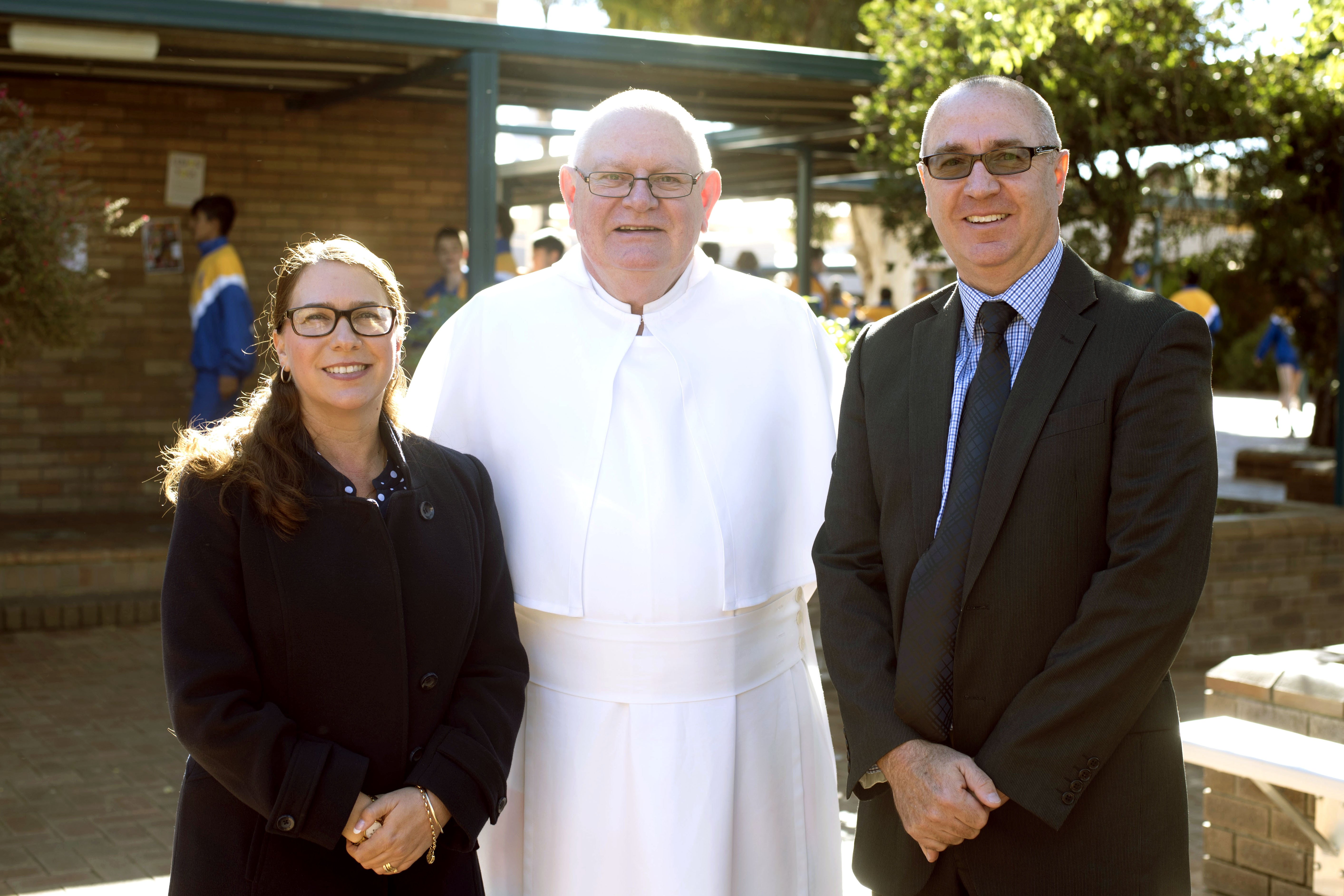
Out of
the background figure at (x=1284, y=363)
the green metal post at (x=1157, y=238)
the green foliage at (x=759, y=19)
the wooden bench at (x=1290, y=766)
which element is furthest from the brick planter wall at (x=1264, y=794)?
the background figure at (x=1284, y=363)

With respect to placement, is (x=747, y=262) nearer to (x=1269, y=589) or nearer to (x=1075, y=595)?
(x=1269, y=589)

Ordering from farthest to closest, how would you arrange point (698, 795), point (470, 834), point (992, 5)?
point (992, 5) → point (698, 795) → point (470, 834)

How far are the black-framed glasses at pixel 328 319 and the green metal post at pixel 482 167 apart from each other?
576 centimetres

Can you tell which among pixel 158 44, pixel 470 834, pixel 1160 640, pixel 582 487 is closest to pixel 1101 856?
pixel 1160 640

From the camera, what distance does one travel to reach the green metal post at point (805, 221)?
41.3ft

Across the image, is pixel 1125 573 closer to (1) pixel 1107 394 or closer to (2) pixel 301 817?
(1) pixel 1107 394

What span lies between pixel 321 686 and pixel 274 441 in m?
0.45

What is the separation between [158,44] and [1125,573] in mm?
7541

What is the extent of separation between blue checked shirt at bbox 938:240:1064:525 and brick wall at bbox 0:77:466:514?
846 centimetres

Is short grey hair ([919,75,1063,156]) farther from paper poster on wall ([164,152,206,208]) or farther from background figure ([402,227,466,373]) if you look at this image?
paper poster on wall ([164,152,206,208])

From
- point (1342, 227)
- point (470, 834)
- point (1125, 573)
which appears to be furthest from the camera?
point (1342, 227)

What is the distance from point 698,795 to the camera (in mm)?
3008

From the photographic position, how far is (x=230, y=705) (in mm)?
2350

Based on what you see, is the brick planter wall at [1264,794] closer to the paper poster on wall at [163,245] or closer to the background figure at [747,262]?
the paper poster on wall at [163,245]
